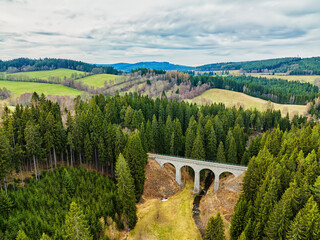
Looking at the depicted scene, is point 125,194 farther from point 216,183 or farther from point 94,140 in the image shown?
point 216,183

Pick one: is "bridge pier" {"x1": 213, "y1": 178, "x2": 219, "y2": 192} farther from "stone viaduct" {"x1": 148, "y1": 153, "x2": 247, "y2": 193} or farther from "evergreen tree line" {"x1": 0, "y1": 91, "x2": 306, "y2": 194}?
"evergreen tree line" {"x1": 0, "y1": 91, "x2": 306, "y2": 194}

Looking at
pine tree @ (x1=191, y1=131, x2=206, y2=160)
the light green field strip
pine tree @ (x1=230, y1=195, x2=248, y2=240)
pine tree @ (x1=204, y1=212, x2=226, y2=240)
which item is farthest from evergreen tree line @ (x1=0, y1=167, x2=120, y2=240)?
the light green field strip

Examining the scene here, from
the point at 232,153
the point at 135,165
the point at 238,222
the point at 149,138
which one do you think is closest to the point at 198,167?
the point at 232,153

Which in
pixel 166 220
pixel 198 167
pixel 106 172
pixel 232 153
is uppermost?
pixel 232 153

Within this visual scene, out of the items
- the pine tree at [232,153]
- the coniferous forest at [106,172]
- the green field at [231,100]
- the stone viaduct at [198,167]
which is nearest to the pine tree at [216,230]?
the coniferous forest at [106,172]

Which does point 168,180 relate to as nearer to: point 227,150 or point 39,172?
Answer: point 227,150

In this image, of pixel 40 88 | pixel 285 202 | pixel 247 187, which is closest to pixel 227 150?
pixel 247 187

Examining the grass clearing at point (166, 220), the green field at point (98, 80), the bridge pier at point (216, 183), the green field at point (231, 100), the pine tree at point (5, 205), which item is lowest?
the grass clearing at point (166, 220)

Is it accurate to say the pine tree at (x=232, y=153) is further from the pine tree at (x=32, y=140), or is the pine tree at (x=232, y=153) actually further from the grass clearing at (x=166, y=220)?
the pine tree at (x=32, y=140)
